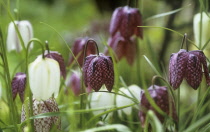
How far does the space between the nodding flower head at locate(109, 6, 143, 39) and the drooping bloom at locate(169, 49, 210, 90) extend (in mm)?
424

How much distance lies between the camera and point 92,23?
3.61m

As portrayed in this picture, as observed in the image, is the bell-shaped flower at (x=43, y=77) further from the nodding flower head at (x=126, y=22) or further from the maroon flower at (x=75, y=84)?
the maroon flower at (x=75, y=84)

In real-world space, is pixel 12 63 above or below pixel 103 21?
below

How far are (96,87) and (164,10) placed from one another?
1.80m

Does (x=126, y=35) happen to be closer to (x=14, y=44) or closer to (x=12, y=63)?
(x=14, y=44)

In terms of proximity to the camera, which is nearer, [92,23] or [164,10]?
[164,10]

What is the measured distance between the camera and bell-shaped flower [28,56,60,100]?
1.01 meters

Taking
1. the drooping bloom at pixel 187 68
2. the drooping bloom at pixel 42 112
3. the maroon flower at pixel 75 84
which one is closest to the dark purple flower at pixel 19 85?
the drooping bloom at pixel 42 112

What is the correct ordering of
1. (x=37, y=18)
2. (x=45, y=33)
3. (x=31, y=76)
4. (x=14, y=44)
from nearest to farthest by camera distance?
(x=31, y=76) < (x=14, y=44) < (x=45, y=33) < (x=37, y=18)

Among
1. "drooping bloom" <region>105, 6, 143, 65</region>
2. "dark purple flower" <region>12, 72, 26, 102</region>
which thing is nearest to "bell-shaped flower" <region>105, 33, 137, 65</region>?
"drooping bloom" <region>105, 6, 143, 65</region>

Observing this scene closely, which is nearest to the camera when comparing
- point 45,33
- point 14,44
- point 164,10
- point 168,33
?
point 14,44

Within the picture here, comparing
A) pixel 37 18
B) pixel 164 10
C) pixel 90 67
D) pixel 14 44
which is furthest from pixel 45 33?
pixel 90 67

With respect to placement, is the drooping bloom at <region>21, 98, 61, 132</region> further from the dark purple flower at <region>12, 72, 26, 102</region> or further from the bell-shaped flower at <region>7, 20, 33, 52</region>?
the bell-shaped flower at <region>7, 20, 33, 52</region>

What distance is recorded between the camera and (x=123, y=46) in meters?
1.57
